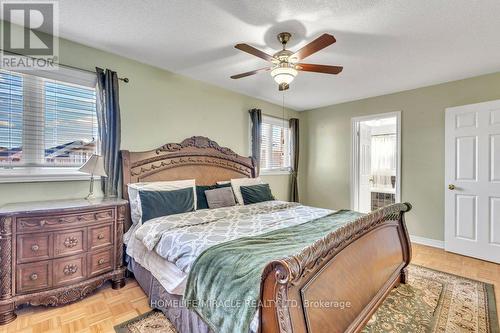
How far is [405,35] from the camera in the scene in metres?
2.34

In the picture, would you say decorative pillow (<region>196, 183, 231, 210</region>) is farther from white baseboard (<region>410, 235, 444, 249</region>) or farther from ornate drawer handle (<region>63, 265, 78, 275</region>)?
white baseboard (<region>410, 235, 444, 249</region>)

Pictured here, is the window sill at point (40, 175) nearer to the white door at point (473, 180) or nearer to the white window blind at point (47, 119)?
the white window blind at point (47, 119)

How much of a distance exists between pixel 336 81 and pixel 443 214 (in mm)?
2641

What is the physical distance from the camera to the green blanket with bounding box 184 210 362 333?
3.95 ft

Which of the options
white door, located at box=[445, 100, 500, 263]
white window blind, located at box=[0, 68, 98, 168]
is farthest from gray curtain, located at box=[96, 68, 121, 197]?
white door, located at box=[445, 100, 500, 263]

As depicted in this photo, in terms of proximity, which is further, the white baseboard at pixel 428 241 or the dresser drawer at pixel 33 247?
the white baseboard at pixel 428 241

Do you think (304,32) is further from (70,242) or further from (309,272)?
(70,242)

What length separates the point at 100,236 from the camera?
230 cm

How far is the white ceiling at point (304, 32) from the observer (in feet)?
6.39

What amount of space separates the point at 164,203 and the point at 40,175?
1189mm

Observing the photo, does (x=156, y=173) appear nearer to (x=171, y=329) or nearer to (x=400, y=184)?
(x=171, y=329)

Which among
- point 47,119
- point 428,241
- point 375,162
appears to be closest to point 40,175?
point 47,119

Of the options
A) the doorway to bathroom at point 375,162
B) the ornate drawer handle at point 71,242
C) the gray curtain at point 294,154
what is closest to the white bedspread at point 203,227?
the ornate drawer handle at point 71,242

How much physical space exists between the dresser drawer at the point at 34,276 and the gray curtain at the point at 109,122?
0.88 meters
